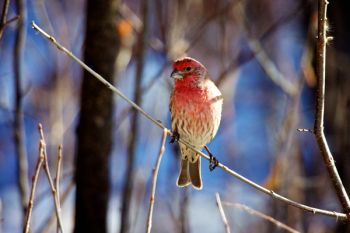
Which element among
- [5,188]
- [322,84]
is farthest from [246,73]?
[322,84]

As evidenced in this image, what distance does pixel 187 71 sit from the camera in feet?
15.6

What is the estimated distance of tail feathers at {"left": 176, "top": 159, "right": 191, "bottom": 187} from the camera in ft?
14.9

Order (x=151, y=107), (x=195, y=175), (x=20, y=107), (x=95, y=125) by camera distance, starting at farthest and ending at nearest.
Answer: (x=151, y=107)
(x=195, y=175)
(x=95, y=125)
(x=20, y=107)

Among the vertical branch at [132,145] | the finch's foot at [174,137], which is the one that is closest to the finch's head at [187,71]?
→ the vertical branch at [132,145]

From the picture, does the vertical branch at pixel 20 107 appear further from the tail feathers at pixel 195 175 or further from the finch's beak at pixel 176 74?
the tail feathers at pixel 195 175

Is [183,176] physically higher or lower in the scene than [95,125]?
lower

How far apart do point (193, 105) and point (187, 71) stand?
0.98 feet

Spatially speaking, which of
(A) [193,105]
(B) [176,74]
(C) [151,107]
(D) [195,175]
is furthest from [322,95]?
(C) [151,107]

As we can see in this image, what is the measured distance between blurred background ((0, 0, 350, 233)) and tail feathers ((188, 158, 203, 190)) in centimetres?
20

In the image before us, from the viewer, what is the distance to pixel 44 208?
743cm

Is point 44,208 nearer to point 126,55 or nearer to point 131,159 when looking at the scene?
point 126,55

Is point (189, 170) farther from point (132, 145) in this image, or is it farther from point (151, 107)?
point (151, 107)

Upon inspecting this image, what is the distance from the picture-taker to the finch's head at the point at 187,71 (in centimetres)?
471

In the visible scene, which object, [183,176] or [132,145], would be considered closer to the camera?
[132,145]
